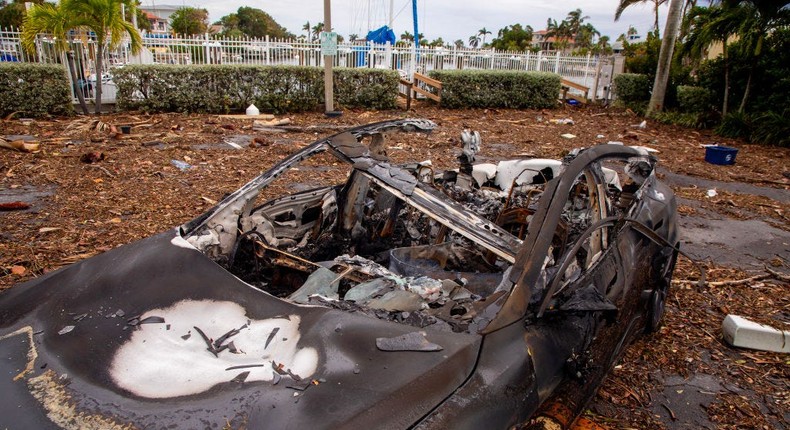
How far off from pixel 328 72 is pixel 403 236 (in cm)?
1091

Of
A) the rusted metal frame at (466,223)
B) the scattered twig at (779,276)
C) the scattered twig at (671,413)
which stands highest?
the rusted metal frame at (466,223)

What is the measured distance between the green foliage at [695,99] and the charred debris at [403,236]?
13185mm

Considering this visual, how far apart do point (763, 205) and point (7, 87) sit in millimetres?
15293

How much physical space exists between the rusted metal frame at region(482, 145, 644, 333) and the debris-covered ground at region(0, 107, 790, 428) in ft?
4.03

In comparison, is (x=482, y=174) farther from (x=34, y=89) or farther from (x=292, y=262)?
(x=34, y=89)

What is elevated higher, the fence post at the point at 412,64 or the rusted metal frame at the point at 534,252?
the fence post at the point at 412,64

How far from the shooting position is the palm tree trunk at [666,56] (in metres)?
15.3

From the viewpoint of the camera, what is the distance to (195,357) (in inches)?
83.7

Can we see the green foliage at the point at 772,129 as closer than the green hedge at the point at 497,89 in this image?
Yes

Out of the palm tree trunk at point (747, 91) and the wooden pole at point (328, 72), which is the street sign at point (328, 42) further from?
the palm tree trunk at point (747, 91)

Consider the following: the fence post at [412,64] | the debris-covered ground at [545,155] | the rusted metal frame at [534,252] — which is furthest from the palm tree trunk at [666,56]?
the rusted metal frame at [534,252]

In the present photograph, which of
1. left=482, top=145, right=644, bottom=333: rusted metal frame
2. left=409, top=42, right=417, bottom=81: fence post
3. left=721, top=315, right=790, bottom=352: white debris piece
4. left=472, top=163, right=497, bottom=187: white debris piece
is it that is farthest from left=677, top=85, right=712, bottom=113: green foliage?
left=482, top=145, right=644, bottom=333: rusted metal frame

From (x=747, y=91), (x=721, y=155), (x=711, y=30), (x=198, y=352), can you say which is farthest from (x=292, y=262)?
(x=747, y=91)

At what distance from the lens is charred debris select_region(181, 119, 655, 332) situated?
7.92ft
